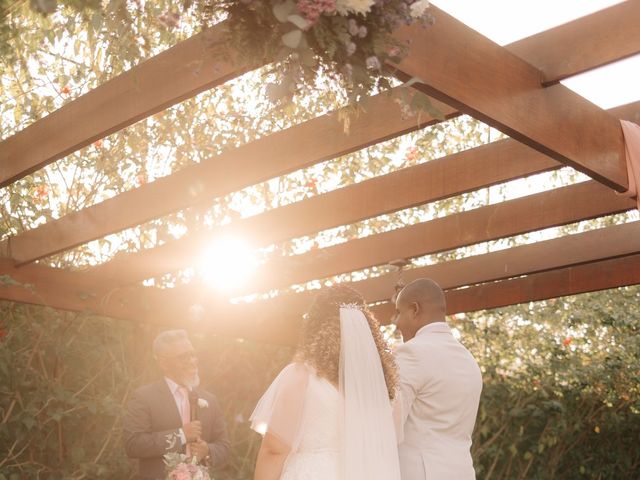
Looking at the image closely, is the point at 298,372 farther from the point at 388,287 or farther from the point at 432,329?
the point at 388,287

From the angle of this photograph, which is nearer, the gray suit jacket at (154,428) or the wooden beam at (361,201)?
the wooden beam at (361,201)

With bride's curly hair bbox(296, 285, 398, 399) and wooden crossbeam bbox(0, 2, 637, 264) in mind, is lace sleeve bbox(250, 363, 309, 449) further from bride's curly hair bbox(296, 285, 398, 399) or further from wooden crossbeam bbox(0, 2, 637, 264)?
wooden crossbeam bbox(0, 2, 637, 264)

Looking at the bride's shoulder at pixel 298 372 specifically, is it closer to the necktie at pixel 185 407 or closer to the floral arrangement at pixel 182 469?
the floral arrangement at pixel 182 469

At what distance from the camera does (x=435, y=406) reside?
4.12m

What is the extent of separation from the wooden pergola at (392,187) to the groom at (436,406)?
39.2 inches

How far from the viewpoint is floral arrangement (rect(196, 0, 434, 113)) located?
2.32 metres

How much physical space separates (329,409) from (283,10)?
1.91 meters

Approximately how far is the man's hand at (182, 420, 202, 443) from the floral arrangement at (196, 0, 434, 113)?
2.88 meters

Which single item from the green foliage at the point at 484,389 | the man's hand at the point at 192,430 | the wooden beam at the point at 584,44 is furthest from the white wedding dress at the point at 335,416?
the green foliage at the point at 484,389

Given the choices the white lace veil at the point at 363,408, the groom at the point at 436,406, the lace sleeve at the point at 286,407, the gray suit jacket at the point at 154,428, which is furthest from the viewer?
the gray suit jacket at the point at 154,428

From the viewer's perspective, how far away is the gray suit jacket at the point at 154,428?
4.96 metres

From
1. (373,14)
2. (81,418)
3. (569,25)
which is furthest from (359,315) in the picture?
(81,418)

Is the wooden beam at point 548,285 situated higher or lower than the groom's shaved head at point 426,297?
higher

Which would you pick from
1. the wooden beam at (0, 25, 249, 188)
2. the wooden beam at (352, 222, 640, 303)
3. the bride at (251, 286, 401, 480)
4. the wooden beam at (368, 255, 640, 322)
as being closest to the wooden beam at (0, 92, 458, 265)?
the wooden beam at (0, 25, 249, 188)
